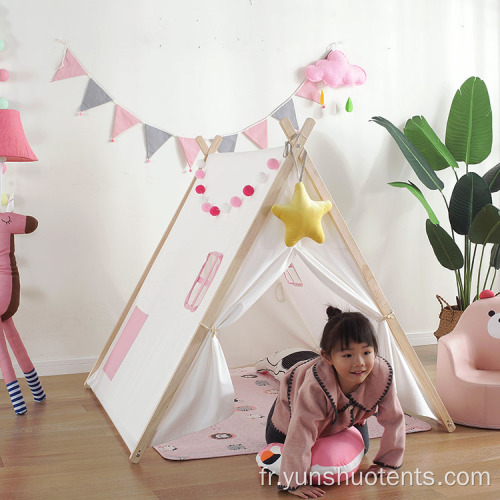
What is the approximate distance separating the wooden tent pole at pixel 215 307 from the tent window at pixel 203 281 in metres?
0.12

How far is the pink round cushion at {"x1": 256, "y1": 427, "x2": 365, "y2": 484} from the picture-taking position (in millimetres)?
2051

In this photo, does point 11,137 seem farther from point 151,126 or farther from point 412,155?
point 412,155

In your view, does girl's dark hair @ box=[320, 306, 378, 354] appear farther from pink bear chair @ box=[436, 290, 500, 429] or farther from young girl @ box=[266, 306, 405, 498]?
pink bear chair @ box=[436, 290, 500, 429]

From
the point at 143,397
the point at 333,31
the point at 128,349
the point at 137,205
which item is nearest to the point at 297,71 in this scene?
the point at 333,31

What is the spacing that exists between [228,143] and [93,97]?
0.72m

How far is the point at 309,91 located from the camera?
382cm

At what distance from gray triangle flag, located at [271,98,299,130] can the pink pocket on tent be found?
134 centimetres

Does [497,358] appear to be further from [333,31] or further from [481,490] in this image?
[333,31]

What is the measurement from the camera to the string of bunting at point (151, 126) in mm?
3426

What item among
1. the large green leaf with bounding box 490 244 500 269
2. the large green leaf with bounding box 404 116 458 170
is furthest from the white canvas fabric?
the large green leaf with bounding box 404 116 458 170

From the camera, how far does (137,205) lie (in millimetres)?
3574

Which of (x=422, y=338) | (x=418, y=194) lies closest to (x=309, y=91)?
(x=418, y=194)

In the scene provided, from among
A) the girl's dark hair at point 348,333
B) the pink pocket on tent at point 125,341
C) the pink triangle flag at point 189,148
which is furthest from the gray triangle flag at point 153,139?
the girl's dark hair at point 348,333

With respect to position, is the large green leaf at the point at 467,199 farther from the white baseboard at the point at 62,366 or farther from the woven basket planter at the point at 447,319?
the white baseboard at the point at 62,366
